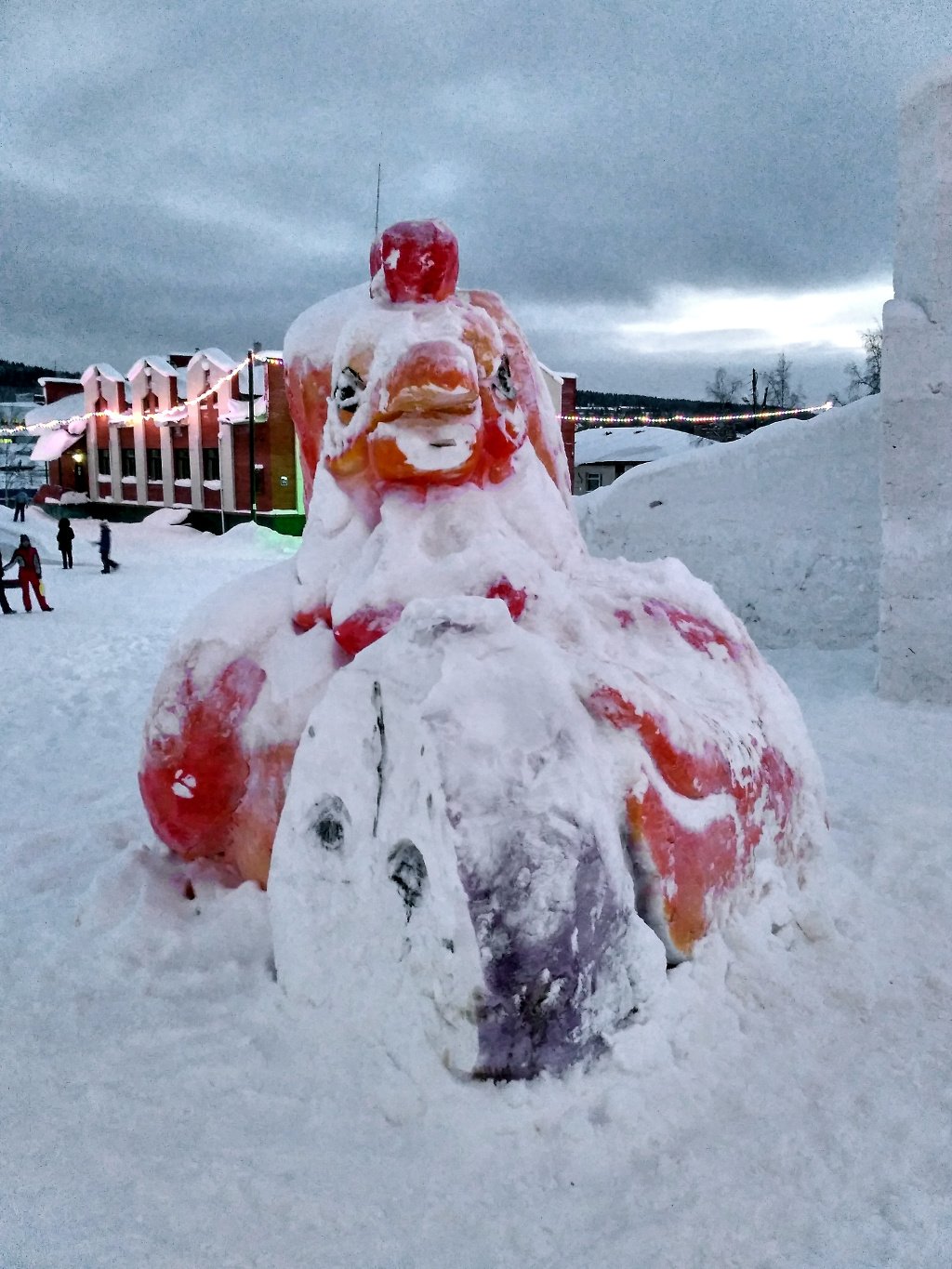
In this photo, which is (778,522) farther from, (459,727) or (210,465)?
(210,465)

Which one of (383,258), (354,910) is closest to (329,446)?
(383,258)

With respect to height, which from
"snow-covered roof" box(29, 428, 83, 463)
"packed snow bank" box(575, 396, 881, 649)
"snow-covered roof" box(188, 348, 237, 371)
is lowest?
"packed snow bank" box(575, 396, 881, 649)

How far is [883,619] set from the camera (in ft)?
19.6

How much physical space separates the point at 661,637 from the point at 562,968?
111cm

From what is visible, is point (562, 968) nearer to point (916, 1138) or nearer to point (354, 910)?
point (354, 910)

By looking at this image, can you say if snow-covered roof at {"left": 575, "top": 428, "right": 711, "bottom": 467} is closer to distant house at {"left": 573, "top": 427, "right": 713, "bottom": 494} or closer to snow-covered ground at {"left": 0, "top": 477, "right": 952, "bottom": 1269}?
distant house at {"left": 573, "top": 427, "right": 713, "bottom": 494}

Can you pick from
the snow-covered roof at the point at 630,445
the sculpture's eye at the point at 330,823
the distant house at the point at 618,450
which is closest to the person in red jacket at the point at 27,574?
the sculpture's eye at the point at 330,823

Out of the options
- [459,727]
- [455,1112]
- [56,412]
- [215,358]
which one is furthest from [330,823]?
[56,412]

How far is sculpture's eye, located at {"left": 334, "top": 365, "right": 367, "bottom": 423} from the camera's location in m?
2.58

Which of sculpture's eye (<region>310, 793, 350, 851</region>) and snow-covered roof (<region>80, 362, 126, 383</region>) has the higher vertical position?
snow-covered roof (<region>80, 362, 126, 383</region>)

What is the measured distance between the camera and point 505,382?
2.65 metres

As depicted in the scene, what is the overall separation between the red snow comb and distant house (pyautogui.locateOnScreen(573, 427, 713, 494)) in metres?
23.7

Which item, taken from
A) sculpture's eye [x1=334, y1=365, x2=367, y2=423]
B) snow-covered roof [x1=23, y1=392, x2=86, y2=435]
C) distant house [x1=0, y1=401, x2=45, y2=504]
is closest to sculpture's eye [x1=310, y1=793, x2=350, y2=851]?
sculpture's eye [x1=334, y1=365, x2=367, y2=423]

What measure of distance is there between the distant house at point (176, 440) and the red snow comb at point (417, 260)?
633 inches
